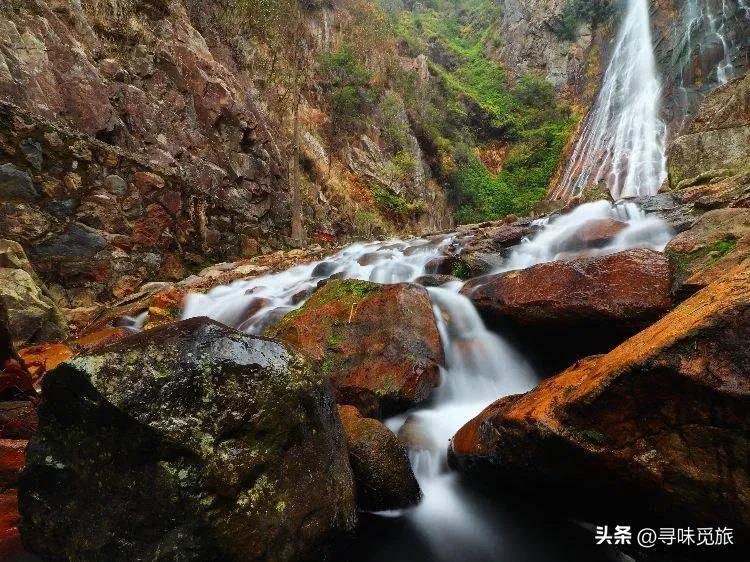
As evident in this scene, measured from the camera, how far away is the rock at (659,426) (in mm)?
1962

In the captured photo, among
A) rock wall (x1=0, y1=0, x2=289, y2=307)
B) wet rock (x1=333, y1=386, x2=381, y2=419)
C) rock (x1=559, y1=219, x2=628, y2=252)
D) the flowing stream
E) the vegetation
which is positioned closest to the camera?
the flowing stream

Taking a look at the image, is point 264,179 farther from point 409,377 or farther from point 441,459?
point 441,459

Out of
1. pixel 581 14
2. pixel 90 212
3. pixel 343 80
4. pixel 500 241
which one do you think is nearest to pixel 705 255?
pixel 500 241

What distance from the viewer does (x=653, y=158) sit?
17.0 metres

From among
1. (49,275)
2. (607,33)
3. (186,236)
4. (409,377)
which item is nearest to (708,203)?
(409,377)

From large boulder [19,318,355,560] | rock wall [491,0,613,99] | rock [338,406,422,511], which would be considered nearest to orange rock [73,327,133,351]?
large boulder [19,318,355,560]

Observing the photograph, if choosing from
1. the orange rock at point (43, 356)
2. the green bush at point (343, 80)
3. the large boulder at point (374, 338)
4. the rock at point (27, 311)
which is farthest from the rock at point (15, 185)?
the green bush at point (343, 80)

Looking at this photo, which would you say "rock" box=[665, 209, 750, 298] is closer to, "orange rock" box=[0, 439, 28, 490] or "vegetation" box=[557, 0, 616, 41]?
"orange rock" box=[0, 439, 28, 490]

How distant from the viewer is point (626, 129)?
1942 cm

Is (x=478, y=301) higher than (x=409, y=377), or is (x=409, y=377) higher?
(x=478, y=301)

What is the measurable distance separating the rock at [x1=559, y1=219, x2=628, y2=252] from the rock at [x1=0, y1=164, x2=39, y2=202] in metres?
8.89

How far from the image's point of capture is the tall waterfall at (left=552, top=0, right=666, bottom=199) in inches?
664

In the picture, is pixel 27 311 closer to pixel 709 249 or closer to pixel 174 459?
pixel 174 459

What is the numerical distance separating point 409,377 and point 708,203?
19.7 feet
